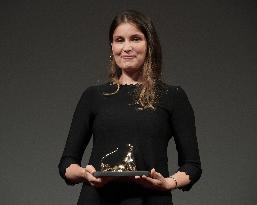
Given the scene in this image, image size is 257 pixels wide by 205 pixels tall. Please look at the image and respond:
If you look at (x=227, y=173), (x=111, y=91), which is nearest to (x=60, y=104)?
(x=227, y=173)

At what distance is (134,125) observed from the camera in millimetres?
1127

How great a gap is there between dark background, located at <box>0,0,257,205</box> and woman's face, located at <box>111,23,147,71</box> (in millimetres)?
1016

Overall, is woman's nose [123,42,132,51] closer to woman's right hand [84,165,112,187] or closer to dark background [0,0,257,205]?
woman's right hand [84,165,112,187]

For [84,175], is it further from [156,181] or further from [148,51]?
[148,51]

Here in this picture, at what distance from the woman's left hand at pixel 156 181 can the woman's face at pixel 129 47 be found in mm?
264

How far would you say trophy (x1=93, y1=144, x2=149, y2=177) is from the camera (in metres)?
1.01

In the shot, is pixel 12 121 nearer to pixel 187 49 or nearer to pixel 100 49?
pixel 100 49

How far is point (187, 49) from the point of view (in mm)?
2254

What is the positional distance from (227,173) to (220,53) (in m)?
0.49

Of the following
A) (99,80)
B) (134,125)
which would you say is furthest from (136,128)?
(99,80)

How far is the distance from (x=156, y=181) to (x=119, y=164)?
0.09 m

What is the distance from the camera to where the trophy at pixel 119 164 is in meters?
1.01

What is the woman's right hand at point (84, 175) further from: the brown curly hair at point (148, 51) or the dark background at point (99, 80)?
the dark background at point (99, 80)

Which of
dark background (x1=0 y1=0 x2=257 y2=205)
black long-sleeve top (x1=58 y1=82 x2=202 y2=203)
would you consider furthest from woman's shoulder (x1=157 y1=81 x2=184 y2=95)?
Answer: dark background (x1=0 y1=0 x2=257 y2=205)
